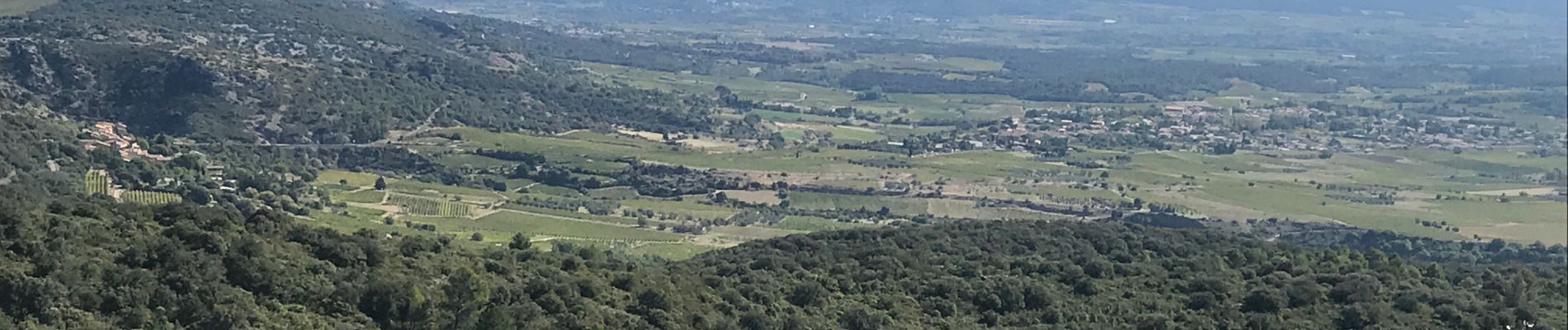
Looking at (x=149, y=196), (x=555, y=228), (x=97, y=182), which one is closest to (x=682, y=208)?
(x=555, y=228)

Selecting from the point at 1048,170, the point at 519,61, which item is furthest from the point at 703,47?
the point at 1048,170

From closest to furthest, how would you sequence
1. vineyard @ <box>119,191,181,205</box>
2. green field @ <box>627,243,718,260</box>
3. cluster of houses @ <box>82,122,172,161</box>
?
vineyard @ <box>119,191,181,205</box> → green field @ <box>627,243,718,260</box> → cluster of houses @ <box>82,122,172,161</box>

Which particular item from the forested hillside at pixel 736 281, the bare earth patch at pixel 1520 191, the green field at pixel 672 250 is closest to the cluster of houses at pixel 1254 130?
the bare earth patch at pixel 1520 191

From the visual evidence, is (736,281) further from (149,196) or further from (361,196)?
(361,196)

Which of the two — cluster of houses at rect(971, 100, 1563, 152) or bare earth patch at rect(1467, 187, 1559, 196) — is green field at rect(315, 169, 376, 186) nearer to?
cluster of houses at rect(971, 100, 1563, 152)

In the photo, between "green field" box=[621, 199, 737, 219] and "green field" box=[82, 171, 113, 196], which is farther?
"green field" box=[621, 199, 737, 219]

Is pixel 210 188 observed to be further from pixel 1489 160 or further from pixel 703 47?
pixel 703 47

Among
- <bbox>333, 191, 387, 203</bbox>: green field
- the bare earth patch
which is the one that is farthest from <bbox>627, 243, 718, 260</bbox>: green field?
the bare earth patch
